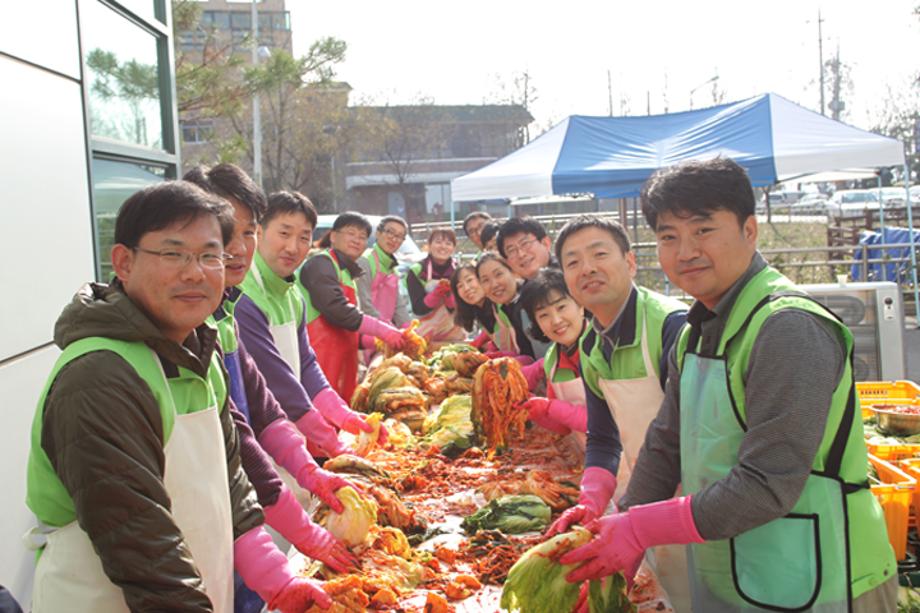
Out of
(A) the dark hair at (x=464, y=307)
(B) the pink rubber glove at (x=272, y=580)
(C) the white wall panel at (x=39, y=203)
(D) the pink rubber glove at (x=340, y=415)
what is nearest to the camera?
(B) the pink rubber glove at (x=272, y=580)

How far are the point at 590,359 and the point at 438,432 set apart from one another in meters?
1.51

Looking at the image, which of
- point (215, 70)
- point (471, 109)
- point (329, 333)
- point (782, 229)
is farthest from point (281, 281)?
point (471, 109)

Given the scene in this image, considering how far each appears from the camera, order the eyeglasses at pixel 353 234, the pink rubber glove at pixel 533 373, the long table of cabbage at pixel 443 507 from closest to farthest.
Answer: the long table of cabbage at pixel 443 507 < the pink rubber glove at pixel 533 373 < the eyeglasses at pixel 353 234

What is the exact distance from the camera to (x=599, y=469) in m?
3.05

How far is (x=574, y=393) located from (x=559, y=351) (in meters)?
0.23

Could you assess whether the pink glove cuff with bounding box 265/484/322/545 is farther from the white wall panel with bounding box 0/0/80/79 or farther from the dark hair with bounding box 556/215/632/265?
the white wall panel with bounding box 0/0/80/79

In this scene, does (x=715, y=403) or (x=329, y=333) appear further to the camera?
(x=329, y=333)

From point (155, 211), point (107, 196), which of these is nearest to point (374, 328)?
point (107, 196)

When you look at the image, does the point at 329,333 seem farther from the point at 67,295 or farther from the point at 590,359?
the point at 590,359

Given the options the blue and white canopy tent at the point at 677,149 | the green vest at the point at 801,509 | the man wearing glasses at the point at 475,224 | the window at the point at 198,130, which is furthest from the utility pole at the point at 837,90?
the green vest at the point at 801,509

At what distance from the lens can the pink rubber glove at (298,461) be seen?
300cm

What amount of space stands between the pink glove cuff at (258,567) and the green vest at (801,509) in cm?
132

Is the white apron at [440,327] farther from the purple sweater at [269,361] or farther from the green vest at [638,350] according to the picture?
the green vest at [638,350]

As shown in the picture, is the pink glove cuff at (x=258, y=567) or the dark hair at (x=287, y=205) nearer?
the pink glove cuff at (x=258, y=567)
